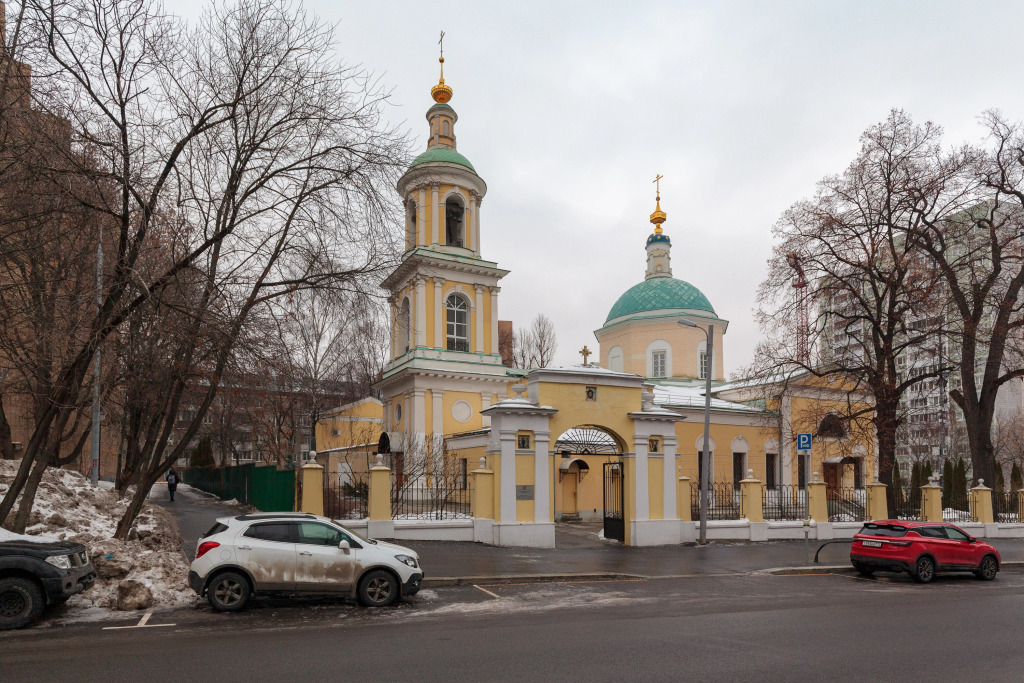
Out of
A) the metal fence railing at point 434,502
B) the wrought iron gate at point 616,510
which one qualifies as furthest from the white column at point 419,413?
the metal fence railing at point 434,502

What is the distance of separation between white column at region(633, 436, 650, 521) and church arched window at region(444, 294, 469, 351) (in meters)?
15.0

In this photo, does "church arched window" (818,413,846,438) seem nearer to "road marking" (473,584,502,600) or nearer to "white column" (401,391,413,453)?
"white column" (401,391,413,453)

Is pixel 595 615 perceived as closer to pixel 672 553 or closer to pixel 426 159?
pixel 672 553

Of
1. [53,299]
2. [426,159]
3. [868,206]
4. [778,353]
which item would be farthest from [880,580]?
[426,159]

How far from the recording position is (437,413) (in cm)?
3469

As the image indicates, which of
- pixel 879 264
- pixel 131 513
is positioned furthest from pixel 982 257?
pixel 131 513

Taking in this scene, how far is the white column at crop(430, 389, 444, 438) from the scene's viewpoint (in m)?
34.5

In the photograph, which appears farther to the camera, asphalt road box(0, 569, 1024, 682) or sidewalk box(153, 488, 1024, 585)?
sidewalk box(153, 488, 1024, 585)

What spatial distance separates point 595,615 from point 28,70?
41.6ft

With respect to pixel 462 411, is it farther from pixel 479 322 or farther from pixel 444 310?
pixel 444 310

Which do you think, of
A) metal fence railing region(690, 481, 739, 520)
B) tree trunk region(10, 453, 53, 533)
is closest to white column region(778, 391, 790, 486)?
metal fence railing region(690, 481, 739, 520)

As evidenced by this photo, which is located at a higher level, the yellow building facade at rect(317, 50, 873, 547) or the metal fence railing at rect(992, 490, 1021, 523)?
the yellow building facade at rect(317, 50, 873, 547)

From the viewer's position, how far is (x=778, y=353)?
96.1 ft

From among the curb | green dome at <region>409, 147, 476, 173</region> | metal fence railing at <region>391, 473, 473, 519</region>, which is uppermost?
green dome at <region>409, 147, 476, 173</region>
